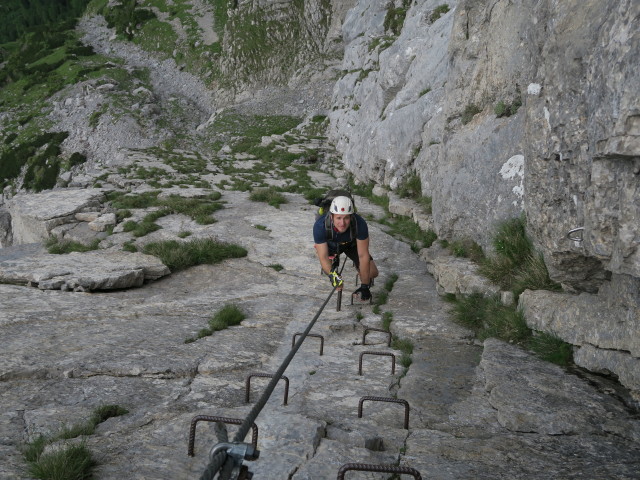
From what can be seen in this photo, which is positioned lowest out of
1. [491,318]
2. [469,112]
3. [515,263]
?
[491,318]

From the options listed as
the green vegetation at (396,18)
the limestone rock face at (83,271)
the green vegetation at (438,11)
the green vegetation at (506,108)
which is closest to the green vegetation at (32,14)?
the green vegetation at (396,18)

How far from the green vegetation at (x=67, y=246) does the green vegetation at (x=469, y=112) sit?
40.6 feet

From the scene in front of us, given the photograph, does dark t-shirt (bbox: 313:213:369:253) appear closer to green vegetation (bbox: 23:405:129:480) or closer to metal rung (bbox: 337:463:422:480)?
green vegetation (bbox: 23:405:129:480)

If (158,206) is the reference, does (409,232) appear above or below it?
below

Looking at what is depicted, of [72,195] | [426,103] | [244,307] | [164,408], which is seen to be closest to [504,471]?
[164,408]

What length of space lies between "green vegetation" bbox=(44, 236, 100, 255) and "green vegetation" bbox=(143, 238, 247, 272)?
2.68m

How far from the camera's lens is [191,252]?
12.8 m

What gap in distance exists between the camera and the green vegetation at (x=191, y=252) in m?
12.4

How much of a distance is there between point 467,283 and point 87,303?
318 inches

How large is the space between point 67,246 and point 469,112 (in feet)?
44.0

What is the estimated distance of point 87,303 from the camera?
30.6 feet

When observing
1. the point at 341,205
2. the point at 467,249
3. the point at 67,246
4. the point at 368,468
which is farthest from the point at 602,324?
the point at 67,246

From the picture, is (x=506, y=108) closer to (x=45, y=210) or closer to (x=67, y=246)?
(x=67, y=246)

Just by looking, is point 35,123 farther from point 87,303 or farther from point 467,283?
point 467,283
